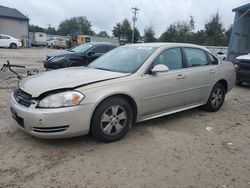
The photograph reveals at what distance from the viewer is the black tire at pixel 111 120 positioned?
11.1 feet

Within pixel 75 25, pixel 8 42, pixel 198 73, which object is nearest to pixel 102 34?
pixel 75 25

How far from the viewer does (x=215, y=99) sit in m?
5.42

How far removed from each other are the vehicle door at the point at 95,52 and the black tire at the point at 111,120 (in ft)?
20.9

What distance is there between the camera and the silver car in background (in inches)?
125

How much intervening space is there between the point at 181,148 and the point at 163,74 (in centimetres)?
129

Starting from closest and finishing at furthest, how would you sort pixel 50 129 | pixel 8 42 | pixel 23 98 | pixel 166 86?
pixel 50 129
pixel 23 98
pixel 166 86
pixel 8 42

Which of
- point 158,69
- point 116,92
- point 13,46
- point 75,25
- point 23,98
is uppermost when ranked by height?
point 75,25

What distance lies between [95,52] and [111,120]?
22.3 ft

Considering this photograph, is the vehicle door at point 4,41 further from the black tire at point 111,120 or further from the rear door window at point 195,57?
the black tire at point 111,120

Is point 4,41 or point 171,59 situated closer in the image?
point 171,59

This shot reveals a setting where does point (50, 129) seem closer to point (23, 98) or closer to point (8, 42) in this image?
point (23, 98)

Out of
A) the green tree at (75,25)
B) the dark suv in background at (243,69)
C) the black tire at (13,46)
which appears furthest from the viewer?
the green tree at (75,25)

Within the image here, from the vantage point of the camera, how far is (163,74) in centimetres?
414

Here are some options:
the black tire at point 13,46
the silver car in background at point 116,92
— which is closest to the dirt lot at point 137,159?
the silver car in background at point 116,92
